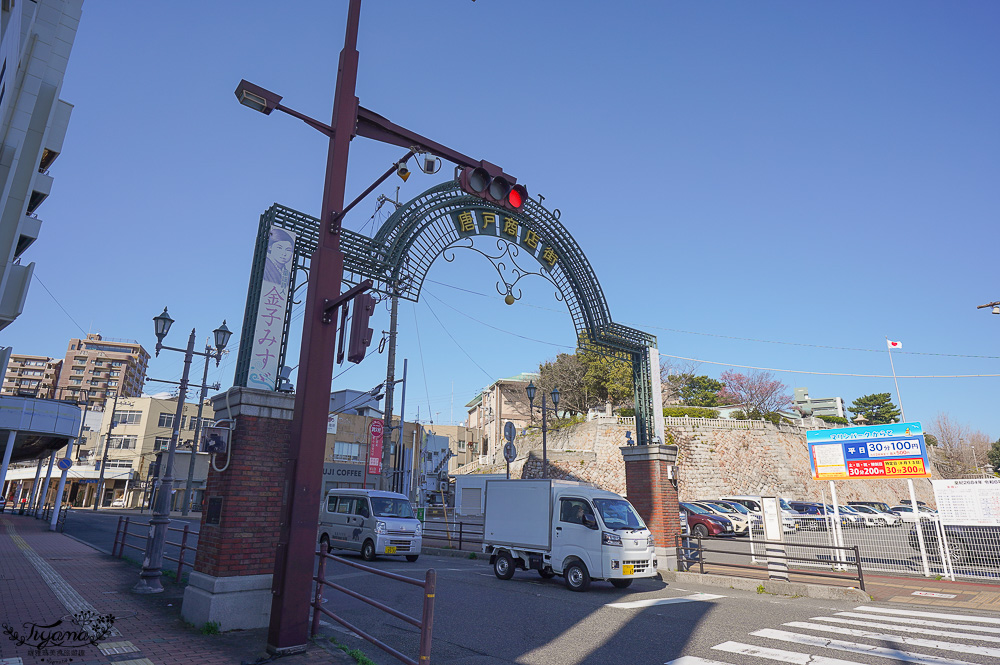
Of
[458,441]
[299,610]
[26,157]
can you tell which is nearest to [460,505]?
[26,157]

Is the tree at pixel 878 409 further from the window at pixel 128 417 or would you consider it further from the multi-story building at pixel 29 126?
the window at pixel 128 417

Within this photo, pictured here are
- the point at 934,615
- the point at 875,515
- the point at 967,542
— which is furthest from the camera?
the point at 875,515

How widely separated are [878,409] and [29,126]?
232 feet

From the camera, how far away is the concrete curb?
11.7 m

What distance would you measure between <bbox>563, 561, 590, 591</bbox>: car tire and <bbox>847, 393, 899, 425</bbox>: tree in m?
57.7

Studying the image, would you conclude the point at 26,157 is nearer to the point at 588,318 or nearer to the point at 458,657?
the point at 588,318

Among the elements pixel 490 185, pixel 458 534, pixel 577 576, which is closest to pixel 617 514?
pixel 577 576

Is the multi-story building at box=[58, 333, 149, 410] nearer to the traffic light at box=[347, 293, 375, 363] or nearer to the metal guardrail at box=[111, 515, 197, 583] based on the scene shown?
the metal guardrail at box=[111, 515, 197, 583]

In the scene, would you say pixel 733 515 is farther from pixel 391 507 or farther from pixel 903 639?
pixel 903 639

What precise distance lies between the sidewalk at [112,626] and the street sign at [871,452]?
1527 centimetres

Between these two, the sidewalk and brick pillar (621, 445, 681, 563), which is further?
brick pillar (621, 445, 681, 563)

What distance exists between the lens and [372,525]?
17.3 m

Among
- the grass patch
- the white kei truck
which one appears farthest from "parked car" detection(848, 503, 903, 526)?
the grass patch

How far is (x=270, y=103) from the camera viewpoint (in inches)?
277
